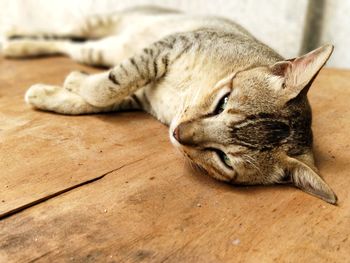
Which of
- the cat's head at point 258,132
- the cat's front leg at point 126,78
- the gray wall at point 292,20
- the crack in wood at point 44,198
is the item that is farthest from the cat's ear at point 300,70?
the gray wall at point 292,20

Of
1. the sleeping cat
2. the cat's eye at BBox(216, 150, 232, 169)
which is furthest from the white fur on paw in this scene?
the cat's eye at BBox(216, 150, 232, 169)

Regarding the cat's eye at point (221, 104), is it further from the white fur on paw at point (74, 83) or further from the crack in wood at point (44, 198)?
the white fur on paw at point (74, 83)

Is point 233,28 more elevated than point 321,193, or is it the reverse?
point 233,28

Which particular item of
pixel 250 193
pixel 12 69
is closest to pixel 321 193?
pixel 250 193

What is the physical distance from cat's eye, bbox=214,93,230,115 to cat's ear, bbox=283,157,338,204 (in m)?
0.30

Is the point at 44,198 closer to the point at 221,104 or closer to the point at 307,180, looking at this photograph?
the point at 221,104

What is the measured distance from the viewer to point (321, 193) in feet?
5.04

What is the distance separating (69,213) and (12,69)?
69.0 inches

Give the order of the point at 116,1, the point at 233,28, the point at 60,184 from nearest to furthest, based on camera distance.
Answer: the point at 60,184
the point at 233,28
the point at 116,1

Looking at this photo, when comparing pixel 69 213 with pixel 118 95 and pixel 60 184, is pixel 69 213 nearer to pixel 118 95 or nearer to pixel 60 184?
pixel 60 184

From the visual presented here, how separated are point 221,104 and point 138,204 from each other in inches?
20.0

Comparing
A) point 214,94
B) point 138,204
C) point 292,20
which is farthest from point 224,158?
point 292,20

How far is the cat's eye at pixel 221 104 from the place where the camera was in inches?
66.8

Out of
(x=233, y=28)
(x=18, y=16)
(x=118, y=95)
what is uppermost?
(x=233, y=28)
